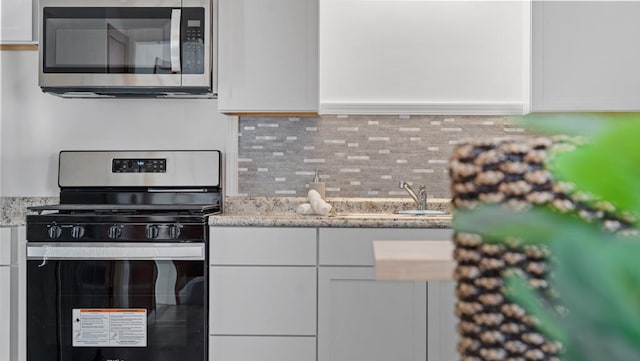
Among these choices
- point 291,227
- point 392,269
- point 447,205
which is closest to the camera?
point 392,269

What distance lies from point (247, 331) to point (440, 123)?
1.36 m

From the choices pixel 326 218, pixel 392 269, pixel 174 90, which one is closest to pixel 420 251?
pixel 392 269

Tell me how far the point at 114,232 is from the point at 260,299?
647mm

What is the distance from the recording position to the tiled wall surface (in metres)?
2.81

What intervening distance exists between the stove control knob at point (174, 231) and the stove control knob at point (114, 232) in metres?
0.20

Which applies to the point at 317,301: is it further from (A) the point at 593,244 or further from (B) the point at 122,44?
(A) the point at 593,244

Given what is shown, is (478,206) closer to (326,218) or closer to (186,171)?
(326,218)

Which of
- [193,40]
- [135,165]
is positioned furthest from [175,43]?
[135,165]

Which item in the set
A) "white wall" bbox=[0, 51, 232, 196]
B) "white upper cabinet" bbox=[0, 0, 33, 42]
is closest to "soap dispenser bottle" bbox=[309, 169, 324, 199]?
"white wall" bbox=[0, 51, 232, 196]

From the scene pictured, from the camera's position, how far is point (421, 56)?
284cm

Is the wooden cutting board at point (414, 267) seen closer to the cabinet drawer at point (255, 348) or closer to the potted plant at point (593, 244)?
the potted plant at point (593, 244)

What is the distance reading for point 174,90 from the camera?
2547mm

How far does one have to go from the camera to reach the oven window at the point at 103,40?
2512mm

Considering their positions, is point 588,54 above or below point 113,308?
above
